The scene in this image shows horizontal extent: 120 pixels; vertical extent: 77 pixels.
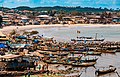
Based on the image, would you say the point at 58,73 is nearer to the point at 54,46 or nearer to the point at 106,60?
the point at 106,60

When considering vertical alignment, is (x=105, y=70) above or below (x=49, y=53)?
above

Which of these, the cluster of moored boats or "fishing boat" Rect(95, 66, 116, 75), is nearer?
the cluster of moored boats

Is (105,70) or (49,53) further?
(49,53)

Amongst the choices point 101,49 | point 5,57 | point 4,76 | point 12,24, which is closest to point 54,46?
point 101,49

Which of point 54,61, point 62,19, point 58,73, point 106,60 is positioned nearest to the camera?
point 58,73

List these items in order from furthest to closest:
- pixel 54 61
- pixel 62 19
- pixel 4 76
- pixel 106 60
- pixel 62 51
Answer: pixel 62 19 → pixel 62 51 → pixel 106 60 → pixel 54 61 → pixel 4 76

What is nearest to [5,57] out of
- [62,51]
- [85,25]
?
[62,51]

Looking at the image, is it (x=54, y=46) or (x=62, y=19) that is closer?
(x=54, y=46)

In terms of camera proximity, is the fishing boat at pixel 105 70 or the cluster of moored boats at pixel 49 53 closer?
the cluster of moored boats at pixel 49 53

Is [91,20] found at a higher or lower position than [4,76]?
lower
